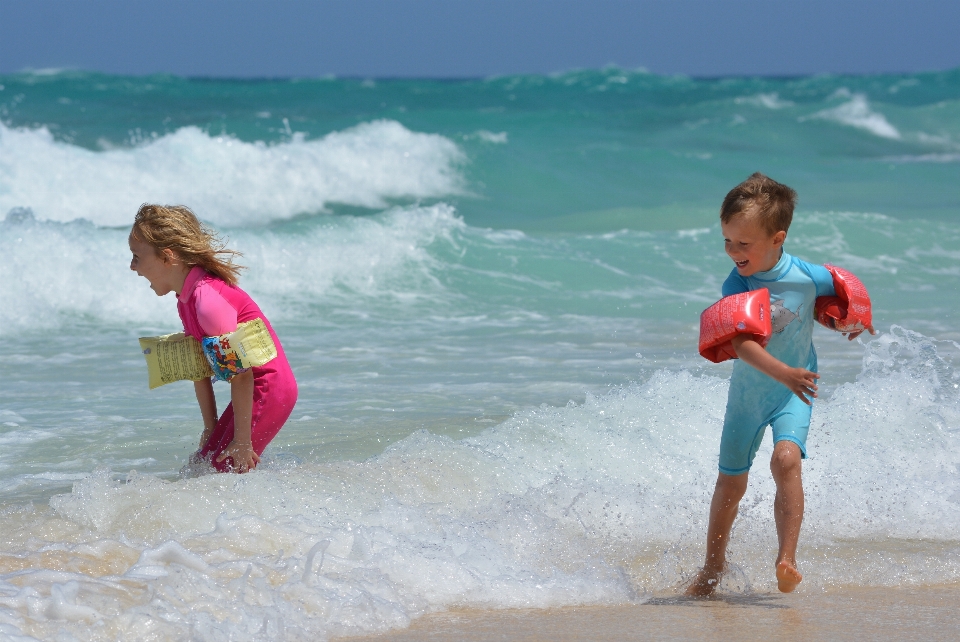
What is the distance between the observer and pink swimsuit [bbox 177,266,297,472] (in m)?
3.69

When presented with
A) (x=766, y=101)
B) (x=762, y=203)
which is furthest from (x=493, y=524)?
(x=766, y=101)

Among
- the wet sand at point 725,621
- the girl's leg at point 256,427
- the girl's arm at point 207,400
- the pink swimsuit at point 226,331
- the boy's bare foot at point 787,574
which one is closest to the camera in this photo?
the wet sand at point 725,621

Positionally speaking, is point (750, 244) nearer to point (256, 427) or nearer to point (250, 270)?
point (256, 427)

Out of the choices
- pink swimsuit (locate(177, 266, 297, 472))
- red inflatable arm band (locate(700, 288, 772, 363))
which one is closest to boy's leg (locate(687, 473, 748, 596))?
red inflatable arm band (locate(700, 288, 772, 363))

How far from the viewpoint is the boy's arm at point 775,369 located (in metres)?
2.99

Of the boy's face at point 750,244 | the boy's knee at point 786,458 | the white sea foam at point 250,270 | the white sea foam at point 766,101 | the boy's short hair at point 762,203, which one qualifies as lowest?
the white sea foam at point 250,270

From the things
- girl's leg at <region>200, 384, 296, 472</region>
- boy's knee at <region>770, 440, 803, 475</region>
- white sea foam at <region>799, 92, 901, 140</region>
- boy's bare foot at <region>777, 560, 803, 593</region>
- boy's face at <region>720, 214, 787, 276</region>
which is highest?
white sea foam at <region>799, 92, 901, 140</region>

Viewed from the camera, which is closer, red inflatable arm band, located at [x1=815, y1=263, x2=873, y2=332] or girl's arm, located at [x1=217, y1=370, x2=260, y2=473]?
red inflatable arm band, located at [x1=815, y1=263, x2=873, y2=332]

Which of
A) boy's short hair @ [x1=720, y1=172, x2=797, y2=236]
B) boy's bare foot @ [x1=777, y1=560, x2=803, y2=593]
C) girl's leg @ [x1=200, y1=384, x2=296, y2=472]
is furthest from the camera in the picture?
girl's leg @ [x1=200, y1=384, x2=296, y2=472]

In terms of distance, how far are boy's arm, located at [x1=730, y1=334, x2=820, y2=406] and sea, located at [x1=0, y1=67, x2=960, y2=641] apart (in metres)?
0.78

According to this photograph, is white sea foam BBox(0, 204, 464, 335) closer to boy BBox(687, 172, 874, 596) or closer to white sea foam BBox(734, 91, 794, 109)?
boy BBox(687, 172, 874, 596)

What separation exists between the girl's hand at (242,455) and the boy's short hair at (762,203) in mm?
1707

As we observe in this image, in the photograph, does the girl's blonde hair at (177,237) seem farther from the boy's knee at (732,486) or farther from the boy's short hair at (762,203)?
the boy's knee at (732,486)

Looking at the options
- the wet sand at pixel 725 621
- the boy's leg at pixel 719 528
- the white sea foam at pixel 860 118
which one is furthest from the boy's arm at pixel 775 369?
the white sea foam at pixel 860 118
